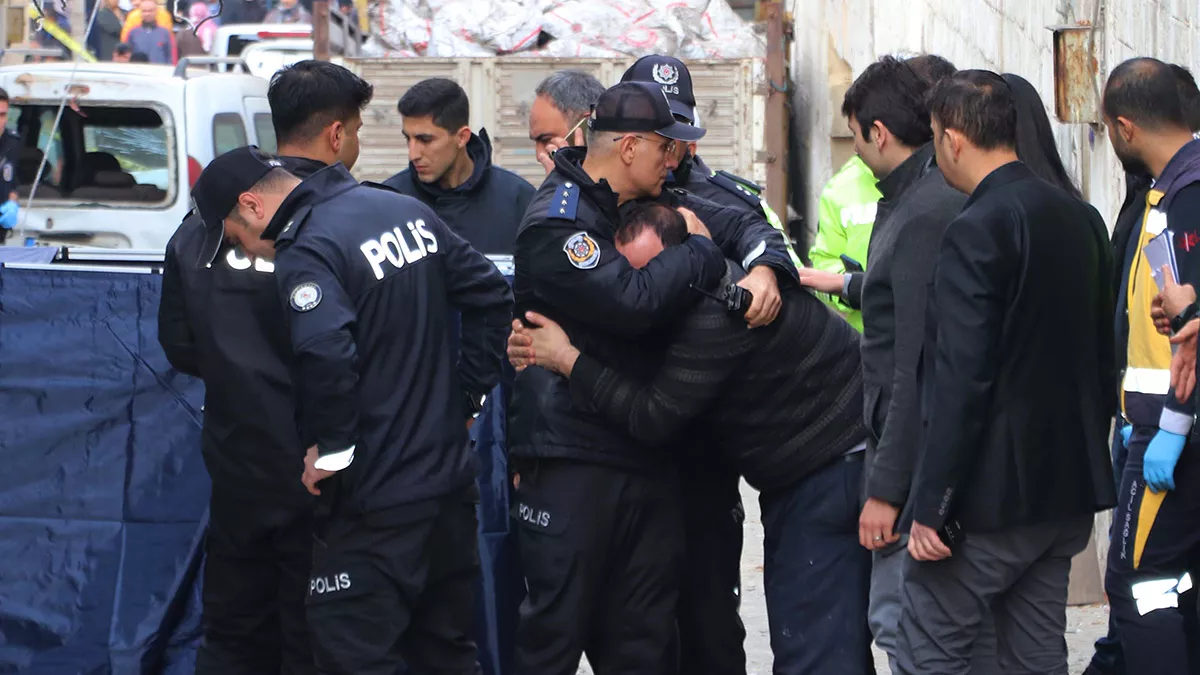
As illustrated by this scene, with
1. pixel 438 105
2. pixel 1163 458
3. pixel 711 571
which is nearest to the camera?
pixel 1163 458

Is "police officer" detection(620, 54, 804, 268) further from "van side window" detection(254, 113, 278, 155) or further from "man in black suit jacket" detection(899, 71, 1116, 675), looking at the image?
"van side window" detection(254, 113, 278, 155)

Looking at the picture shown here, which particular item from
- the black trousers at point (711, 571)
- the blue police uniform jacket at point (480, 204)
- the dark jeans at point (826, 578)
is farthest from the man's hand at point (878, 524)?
the blue police uniform jacket at point (480, 204)

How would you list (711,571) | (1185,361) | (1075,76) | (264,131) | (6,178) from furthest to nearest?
(264,131) → (6,178) → (1075,76) → (711,571) → (1185,361)

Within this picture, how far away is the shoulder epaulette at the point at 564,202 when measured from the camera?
390 centimetres

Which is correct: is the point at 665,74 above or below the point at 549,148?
above

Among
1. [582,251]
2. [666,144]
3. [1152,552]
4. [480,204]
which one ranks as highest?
[666,144]

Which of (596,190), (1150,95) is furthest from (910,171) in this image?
(596,190)

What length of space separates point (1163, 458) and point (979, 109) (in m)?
1.03

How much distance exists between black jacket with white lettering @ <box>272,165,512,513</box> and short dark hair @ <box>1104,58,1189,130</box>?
1.72 m

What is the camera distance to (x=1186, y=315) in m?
3.87

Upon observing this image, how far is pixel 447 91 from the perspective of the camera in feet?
18.1

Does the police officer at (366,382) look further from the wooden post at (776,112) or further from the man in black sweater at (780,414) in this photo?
the wooden post at (776,112)

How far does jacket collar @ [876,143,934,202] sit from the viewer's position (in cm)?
401

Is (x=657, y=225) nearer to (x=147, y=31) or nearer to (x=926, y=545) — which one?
(x=926, y=545)
